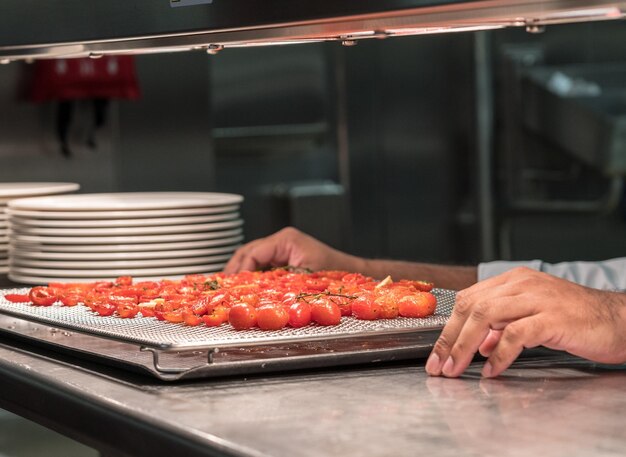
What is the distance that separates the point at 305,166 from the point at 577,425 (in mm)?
4128

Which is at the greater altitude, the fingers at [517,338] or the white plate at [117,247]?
the white plate at [117,247]

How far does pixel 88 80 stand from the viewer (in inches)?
139

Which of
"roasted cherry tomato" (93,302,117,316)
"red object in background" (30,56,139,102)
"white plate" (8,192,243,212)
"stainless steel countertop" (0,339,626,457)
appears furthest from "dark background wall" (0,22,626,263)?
"stainless steel countertop" (0,339,626,457)

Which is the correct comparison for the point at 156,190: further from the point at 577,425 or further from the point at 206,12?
the point at 577,425

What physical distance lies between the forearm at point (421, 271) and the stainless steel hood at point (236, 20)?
0.76 meters

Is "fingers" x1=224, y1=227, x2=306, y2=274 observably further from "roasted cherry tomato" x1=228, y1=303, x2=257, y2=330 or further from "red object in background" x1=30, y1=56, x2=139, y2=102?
"red object in background" x1=30, y1=56, x2=139, y2=102

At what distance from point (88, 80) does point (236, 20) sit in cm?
178

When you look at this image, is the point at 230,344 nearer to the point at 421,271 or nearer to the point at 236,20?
the point at 236,20

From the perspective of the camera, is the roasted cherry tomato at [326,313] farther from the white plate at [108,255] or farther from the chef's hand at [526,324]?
the white plate at [108,255]

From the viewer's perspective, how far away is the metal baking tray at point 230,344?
1574 mm

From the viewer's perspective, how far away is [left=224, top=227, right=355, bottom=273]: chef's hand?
8.25ft

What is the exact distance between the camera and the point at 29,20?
230 centimetres

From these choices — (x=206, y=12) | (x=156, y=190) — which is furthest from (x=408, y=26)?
(x=156, y=190)

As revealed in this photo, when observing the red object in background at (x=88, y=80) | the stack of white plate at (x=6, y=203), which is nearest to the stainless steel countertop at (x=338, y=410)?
the stack of white plate at (x=6, y=203)
